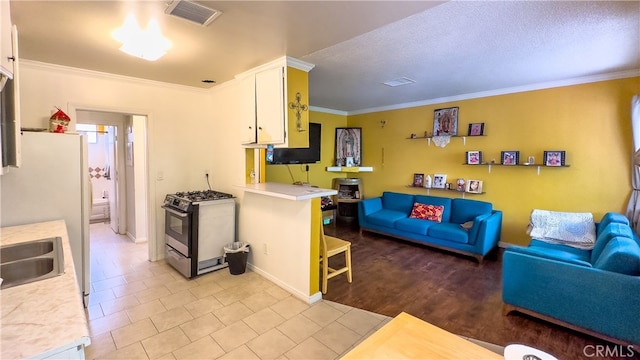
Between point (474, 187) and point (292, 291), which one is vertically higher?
point (474, 187)

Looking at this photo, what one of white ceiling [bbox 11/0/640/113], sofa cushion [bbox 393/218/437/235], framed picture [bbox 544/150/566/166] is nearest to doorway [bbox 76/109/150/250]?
white ceiling [bbox 11/0/640/113]

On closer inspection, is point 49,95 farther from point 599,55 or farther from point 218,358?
point 599,55

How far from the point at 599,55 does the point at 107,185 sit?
8423 millimetres

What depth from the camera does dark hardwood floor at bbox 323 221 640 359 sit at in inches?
92.6

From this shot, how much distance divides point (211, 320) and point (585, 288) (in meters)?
3.08

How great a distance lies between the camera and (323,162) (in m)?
6.34

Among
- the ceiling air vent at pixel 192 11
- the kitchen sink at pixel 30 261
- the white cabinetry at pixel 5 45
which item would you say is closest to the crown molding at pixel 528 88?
the ceiling air vent at pixel 192 11

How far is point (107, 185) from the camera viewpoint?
21.0 feet

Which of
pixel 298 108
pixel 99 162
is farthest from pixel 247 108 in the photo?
pixel 99 162

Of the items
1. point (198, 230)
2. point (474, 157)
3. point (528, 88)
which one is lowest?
point (198, 230)

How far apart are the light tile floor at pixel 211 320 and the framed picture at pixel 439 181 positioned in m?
3.13

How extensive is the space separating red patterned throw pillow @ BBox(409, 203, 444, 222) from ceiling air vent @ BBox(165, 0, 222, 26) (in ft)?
13.6

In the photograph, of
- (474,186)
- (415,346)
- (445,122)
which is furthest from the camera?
(445,122)

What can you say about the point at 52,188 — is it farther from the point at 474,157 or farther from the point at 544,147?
the point at 544,147
